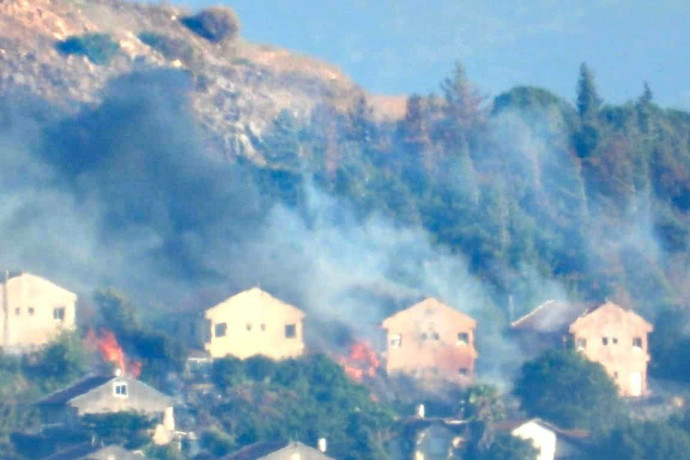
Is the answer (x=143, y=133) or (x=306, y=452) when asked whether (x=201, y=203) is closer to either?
(x=143, y=133)

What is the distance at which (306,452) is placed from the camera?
50.5 metres

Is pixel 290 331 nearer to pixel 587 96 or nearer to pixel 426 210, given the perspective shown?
pixel 426 210

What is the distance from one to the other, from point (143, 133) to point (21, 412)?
2388 centimetres

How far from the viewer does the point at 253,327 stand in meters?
59.1

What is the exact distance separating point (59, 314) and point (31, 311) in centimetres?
83

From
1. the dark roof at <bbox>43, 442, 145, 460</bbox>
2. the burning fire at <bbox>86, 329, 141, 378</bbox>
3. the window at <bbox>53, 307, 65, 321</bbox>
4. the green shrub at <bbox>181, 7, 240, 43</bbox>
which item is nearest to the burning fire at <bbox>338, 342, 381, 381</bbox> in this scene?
the burning fire at <bbox>86, 329, 141, 378</bbox>

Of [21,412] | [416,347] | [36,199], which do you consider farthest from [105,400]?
[36,199]

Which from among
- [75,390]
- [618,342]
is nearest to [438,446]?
[75,390]

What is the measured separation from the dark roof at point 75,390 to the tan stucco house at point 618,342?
52.2ft

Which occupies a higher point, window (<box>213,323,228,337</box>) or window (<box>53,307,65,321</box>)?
window (<box>53,307,65,321</box>)

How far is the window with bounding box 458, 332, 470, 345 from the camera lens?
61.1 metres

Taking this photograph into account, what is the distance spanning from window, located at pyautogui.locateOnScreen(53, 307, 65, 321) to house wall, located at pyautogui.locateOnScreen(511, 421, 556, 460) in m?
12.6

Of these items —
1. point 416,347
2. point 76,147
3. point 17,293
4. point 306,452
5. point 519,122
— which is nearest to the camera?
point 306,452

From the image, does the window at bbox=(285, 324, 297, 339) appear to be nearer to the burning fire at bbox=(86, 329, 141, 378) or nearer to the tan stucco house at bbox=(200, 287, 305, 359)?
the tan stucco house at bbox=(200, 287, 305, 359)
